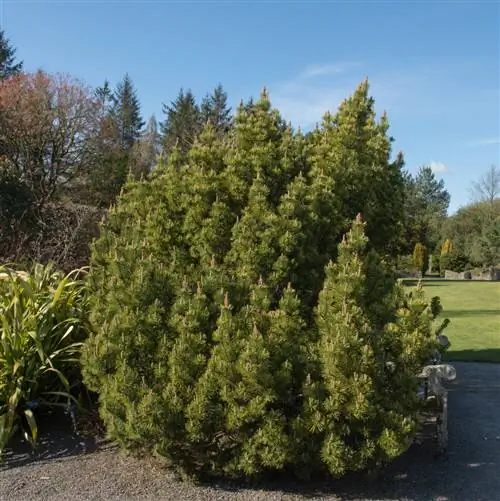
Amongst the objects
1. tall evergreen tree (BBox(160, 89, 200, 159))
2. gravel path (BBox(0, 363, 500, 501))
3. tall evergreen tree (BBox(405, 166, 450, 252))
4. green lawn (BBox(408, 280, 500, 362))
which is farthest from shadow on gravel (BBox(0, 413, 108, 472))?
tall evergreen tree (BBox(405, 166, 450, 252))

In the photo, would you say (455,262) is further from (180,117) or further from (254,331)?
(254,331)

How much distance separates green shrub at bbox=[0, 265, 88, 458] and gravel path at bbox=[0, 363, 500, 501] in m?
0.31

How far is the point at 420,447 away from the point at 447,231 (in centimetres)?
4952

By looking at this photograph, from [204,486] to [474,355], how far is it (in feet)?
21.9

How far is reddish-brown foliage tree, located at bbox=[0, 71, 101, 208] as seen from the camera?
2056 centimetres

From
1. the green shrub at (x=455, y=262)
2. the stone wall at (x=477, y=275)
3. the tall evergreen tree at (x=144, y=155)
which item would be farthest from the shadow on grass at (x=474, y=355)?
the green shrub at (x=455, y=262)

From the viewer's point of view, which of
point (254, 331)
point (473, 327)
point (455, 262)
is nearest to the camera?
point (254, 331)

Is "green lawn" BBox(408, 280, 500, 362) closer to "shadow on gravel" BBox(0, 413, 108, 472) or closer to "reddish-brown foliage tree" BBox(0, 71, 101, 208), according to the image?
"shadow on gravel" BBox(0, 413, 108, 472)

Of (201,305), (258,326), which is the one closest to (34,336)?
(201,305)

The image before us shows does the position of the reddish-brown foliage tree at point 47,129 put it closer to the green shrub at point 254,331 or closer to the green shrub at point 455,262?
the green shrub at point 254,331

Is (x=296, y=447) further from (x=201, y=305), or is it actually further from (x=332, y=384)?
(x=201, y=305)

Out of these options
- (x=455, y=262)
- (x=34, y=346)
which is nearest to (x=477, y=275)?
(x=455, y=262)

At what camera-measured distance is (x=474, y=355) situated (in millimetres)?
9078

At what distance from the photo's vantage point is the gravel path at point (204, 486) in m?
3.56
